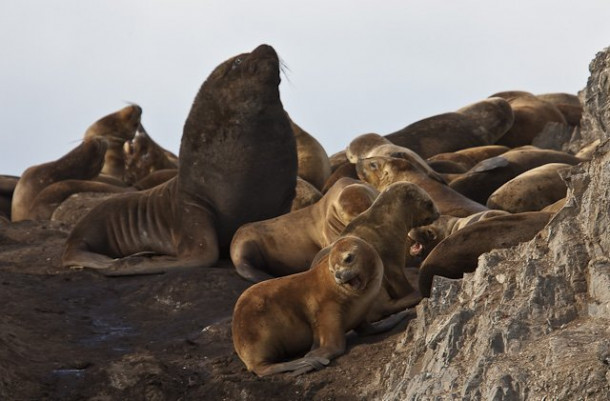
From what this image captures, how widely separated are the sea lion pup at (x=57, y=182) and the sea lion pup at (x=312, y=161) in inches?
76.9

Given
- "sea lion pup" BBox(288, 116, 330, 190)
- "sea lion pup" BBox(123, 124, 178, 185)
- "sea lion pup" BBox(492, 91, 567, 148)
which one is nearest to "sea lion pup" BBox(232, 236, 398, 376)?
"sea lion pup" BBox(288, 116, 330, 190)

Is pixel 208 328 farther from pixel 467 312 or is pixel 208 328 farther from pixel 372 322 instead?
pixel 467 312

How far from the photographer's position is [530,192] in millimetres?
12328

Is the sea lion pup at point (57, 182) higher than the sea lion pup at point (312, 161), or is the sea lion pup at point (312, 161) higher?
the sea lion pup at point (57, 182)

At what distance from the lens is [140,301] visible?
11688mm

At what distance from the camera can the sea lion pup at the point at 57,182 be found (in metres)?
16.7

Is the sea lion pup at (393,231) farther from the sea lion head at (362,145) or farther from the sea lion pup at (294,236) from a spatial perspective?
the sea lion head at (362,145)

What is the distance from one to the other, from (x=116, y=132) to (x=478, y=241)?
37.4ft

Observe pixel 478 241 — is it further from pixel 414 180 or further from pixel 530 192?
pixel 414 180

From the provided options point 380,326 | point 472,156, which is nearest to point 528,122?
point 472,156

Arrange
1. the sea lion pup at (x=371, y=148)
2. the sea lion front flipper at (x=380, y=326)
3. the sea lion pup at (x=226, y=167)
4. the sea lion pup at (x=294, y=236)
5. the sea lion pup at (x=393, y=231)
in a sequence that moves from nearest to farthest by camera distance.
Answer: the sea lion front flipper at (x=380, y=326) < the sea lion pup at (x=393, y=231) < the sea lion pup at (x=294, y=236) < the sea lion pup at (x=226, y=167) < the sea lion pup at (x=371, y=148)

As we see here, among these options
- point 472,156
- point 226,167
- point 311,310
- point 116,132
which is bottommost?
point 311,310

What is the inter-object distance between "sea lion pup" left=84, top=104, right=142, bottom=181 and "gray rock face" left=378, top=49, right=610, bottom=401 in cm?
1160

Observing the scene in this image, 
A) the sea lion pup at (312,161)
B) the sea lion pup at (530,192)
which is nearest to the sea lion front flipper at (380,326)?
the sea lion pup at (530,192)
